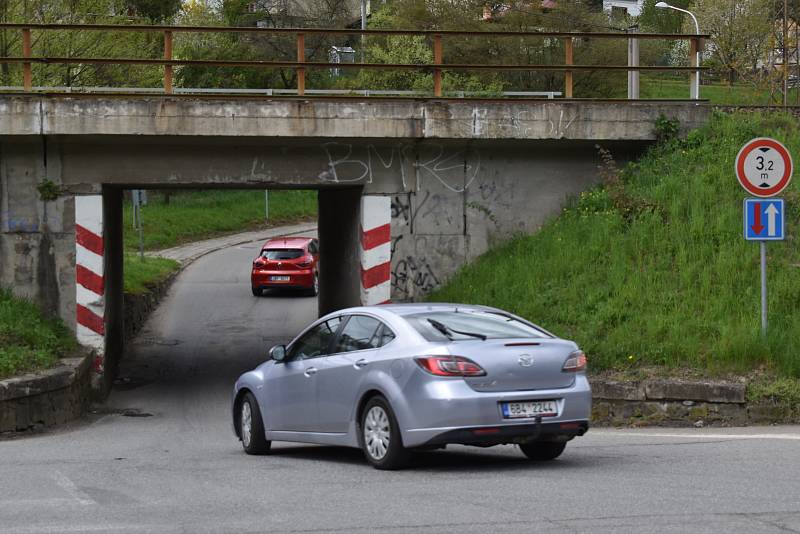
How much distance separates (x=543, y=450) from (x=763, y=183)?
614 centimetres

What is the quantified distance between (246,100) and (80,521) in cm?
1113

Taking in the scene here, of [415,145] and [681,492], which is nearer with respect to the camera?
[681,492]

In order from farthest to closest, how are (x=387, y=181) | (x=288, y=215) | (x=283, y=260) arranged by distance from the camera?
→ 1. (x=288, y=215)
2. (x=283, y=260)
3. (x=387, y=181)

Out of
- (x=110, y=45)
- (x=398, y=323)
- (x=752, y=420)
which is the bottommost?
(x=752, y=420)

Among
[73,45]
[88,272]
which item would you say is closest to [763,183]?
[88,272]

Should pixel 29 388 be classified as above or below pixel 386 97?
below

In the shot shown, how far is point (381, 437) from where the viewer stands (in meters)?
9.88

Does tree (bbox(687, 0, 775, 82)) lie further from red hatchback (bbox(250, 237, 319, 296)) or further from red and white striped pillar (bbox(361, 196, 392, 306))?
red and white striped pillar (bbox(361, 196, 392, 306))

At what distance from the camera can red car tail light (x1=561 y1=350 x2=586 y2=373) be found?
980cm

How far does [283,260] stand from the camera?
3569 centimetres

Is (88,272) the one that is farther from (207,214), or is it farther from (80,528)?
(207,214)

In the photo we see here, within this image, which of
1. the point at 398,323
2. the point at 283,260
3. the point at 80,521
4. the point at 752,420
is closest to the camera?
the point at 80,521

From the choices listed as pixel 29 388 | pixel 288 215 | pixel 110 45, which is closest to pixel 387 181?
pixel 29 388

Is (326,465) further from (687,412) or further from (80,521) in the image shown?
(687,412)
